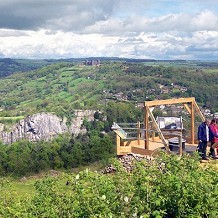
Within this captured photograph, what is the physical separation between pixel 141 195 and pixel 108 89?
15339cm

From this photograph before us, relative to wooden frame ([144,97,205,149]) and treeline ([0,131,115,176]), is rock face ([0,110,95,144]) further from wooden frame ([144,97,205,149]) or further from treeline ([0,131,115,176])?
wooden frame ([144,97,205,149])

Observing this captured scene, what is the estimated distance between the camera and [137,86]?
151125mm

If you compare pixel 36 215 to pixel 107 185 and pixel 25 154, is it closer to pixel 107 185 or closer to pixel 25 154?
pixel 107 185

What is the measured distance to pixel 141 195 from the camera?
5.84 metres

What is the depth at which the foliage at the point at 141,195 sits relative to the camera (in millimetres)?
5480

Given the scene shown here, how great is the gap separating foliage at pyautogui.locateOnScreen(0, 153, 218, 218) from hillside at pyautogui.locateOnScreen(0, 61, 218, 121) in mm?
98819

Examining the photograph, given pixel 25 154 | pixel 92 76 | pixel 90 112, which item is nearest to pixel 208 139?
pixel 25 154

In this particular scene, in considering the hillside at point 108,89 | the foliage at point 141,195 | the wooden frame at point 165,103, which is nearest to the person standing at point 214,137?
the wooden frame at point 165,103

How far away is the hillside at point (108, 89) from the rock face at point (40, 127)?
149 inches

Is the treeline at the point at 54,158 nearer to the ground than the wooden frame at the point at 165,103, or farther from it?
nearer to the ground

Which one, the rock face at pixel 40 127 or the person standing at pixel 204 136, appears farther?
the rock face at pixel 40 127

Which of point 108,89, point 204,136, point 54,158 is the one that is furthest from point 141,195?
point 108,89

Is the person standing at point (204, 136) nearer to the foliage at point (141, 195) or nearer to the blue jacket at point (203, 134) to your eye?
the blue jacket at point (203, 134)

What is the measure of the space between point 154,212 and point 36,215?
1990mm
